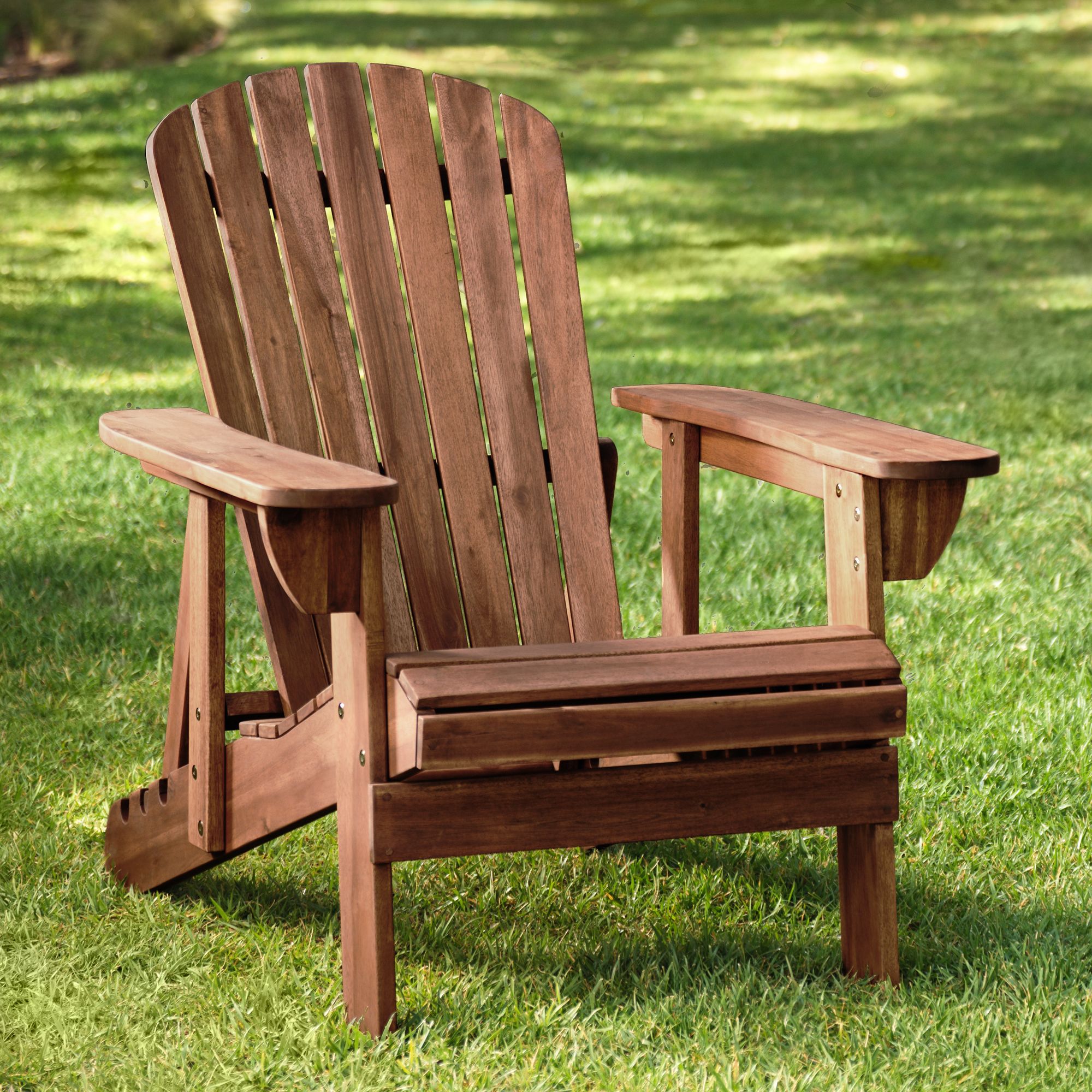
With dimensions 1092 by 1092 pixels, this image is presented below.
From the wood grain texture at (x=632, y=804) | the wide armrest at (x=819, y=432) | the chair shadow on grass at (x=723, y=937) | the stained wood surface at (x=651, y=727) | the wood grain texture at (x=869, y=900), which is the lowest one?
the chair shadow on grass at (x=723, y=937)

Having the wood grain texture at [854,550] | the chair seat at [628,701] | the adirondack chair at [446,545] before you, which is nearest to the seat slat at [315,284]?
the adirondack chair at [446,545]

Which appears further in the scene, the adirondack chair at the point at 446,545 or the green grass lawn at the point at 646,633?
the green grass lawn at the point at 646,633

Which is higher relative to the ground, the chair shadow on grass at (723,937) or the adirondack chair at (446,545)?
the adirondack chair at (446,545)

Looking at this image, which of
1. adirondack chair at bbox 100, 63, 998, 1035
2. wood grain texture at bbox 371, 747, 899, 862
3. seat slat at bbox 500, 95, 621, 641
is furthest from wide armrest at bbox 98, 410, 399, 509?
seat slat at bbox 500, 95, 621, 641

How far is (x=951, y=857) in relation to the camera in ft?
8.27

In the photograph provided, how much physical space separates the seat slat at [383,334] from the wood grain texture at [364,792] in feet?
1.79

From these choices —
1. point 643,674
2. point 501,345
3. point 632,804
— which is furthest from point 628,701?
point 501,345

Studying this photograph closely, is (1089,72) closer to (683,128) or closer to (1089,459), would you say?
(683,128)

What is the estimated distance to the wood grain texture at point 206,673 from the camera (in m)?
A: 2.12

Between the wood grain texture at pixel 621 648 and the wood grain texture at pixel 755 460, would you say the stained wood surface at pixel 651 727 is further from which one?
the wood grain texture at pixel 755 460

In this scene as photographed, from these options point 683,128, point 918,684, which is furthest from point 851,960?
point 683,128

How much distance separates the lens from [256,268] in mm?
2461

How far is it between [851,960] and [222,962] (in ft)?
3.13

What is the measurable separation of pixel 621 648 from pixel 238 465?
60 centimetres
